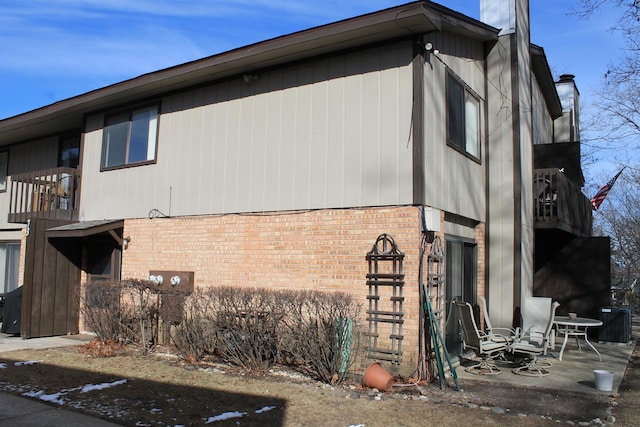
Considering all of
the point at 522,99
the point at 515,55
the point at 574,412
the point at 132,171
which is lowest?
the point at 574,412

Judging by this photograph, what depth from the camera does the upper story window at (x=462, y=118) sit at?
8727 mm

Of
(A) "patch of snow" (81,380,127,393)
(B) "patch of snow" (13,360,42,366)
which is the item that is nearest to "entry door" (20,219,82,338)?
(B) "patch of snow" (13,360,42,366)

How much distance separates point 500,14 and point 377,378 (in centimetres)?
797

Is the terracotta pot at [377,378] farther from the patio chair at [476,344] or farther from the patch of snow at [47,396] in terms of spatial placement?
the patch of snow at [47,396]

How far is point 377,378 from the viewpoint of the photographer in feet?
21.8

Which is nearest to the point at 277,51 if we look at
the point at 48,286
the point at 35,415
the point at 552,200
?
the point at 35,415

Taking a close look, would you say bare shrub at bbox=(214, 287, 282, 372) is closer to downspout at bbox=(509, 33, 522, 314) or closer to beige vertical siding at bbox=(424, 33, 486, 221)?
beige vertical siding at bbox=(424, 33, 486, 221)

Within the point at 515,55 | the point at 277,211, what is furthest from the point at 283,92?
the point at 515,55

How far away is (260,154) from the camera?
9055mm

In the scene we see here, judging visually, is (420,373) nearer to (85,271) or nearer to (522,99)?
(522,99)

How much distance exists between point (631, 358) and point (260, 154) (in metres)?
7.77

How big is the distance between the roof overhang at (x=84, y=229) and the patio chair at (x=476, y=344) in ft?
22.8

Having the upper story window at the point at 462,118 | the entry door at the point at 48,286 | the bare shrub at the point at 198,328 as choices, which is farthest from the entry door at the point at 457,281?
the entry door at the point at 48,286

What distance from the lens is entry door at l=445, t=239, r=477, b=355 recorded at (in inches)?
334
